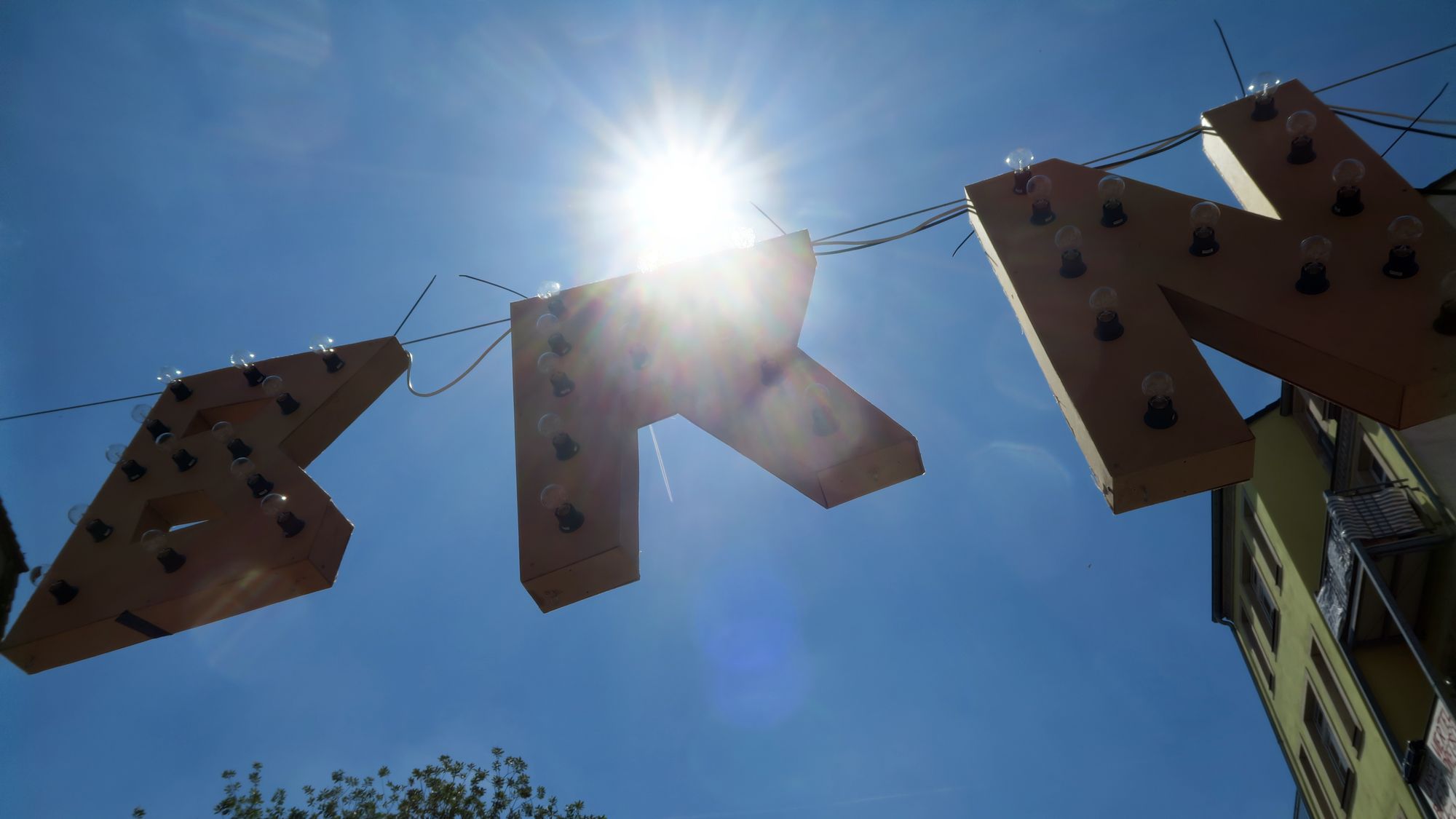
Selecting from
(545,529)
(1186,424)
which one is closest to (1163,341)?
(1186,424)

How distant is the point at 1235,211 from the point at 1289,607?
60.4ft

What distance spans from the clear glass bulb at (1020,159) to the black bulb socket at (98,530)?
18.0ft

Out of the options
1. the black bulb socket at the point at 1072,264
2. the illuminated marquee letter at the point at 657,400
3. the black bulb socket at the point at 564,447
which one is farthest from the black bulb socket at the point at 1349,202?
the black bulb socket at the point at 564,447

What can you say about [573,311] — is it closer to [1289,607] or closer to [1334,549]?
[1334,549]

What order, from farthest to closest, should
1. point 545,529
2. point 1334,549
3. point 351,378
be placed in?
1. point 1334,549
2. point 351,378
3. point 545,529

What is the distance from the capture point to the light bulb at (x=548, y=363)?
3885 mm

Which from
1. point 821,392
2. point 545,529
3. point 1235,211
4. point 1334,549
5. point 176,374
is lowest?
point 545,529

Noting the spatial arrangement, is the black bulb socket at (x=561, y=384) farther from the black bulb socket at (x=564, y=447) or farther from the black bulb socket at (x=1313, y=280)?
the black bulb socket at (x=1313, y=280)

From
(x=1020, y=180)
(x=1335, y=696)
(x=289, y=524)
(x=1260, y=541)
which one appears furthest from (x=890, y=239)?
(x=1260, y=541)

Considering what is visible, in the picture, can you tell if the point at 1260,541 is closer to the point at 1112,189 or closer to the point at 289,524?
the point at 1112,189

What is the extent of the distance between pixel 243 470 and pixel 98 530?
0.98 meters

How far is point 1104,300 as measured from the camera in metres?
3.09

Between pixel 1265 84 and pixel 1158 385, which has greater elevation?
pixel 1265 84

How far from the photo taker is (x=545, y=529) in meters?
3.27
